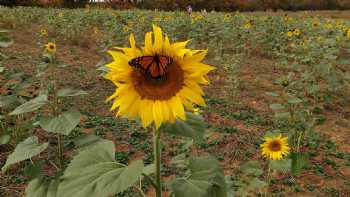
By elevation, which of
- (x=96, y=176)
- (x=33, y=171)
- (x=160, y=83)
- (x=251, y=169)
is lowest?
(x=251, y=169)

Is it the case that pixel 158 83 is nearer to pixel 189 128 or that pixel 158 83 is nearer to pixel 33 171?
pixel 189 128

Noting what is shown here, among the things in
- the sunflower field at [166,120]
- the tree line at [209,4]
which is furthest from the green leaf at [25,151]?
the tree line at [209,4]

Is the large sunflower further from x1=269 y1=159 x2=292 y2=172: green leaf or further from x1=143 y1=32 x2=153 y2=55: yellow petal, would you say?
x1=269 y1=159 x2=292 y2=172: green leaf

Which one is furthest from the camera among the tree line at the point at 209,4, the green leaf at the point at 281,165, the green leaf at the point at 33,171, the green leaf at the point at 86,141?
the tree line at the point at 209,4

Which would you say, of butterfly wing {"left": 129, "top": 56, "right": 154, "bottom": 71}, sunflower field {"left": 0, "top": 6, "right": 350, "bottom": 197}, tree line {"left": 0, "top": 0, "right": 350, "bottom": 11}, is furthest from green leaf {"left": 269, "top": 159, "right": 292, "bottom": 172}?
tree line {"left": 0, "top": 0, "right": 350, "bottom": 11}

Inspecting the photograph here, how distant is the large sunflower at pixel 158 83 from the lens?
1.37m

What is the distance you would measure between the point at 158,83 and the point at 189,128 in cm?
20

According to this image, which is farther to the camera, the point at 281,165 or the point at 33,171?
the point at 281,165

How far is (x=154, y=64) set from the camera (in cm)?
142

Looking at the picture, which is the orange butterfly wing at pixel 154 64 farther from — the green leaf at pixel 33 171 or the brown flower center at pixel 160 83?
the green leaf at pixel 33 171

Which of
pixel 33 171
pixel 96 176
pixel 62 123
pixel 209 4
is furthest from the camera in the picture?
pixel 209 4

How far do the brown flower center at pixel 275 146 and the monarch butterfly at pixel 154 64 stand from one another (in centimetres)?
203

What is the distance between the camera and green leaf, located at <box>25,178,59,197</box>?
6.14 ft

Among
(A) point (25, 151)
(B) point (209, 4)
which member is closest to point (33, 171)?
(A) point (25, 151)
